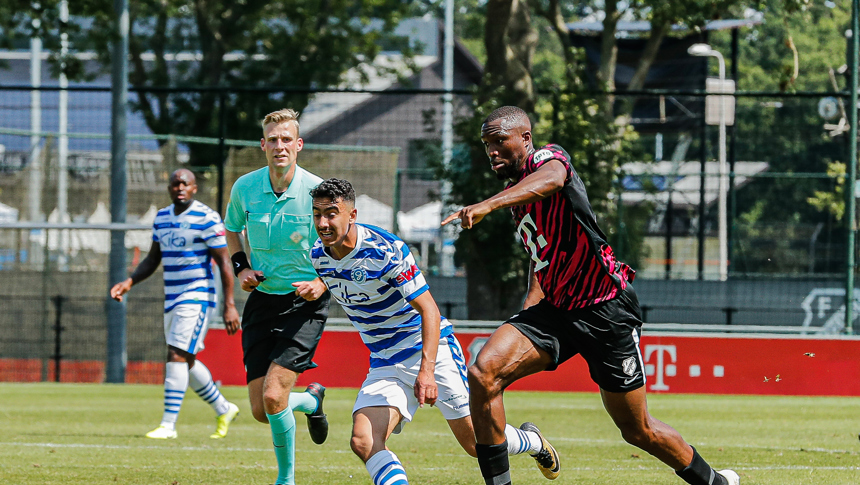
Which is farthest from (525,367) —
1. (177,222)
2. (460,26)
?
(460,26)

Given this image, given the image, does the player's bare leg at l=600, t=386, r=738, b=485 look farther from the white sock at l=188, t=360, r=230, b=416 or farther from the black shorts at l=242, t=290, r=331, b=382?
the white sock at l=188, t=360, r=230, b=416

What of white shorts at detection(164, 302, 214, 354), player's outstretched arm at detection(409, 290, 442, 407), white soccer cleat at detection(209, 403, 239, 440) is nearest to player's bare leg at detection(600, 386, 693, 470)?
player's outstretched arm at detection(409, 290, 442, 407)

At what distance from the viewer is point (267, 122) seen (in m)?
6.75

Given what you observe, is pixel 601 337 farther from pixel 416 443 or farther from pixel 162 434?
pixel 162 434

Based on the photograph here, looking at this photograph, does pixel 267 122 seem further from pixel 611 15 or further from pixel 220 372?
pixel 611 15

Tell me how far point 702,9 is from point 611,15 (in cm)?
480

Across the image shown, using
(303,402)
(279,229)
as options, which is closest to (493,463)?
(303,402)

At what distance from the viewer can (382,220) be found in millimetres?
15461

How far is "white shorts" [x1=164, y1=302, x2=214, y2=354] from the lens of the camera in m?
9.81

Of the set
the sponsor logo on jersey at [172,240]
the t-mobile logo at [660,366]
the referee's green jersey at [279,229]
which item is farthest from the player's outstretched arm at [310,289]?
the t-mobile logo at [660,366]

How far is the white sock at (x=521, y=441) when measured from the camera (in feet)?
19.9

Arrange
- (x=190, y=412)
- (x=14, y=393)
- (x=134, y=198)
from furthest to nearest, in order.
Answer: (x=134, y=198), (x=14, y=393), (x=190, y=412)

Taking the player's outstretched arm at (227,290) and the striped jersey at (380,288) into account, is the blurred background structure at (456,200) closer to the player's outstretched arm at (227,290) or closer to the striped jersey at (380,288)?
the player's outstretched arm at (227,290)

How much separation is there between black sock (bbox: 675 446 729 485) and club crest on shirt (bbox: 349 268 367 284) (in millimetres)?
2001
